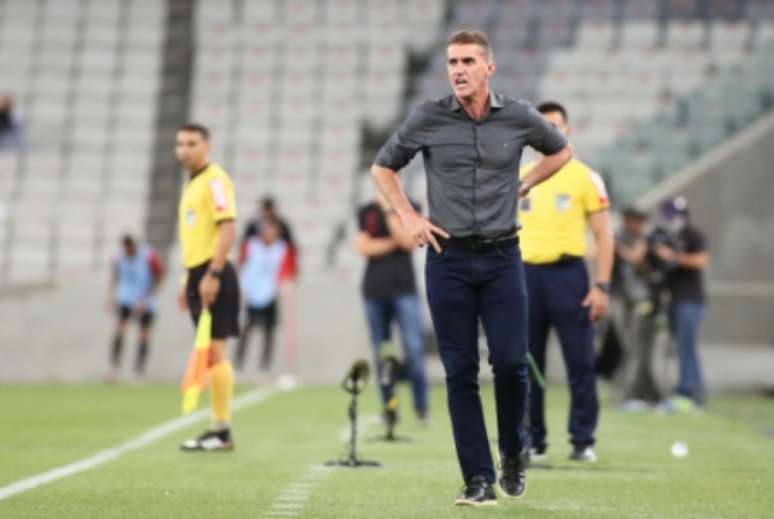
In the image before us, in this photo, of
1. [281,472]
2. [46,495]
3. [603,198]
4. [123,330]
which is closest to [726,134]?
[123,330]

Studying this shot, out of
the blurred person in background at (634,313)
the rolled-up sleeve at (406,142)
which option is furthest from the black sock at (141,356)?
the rolled-up sleeve at (406,142)

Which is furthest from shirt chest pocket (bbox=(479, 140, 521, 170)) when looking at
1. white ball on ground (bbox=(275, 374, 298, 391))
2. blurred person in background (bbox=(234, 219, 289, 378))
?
blurred person in background (bbox=(234, 219, 289, 378))

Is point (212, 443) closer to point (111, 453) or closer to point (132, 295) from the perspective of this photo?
point (111, 453)

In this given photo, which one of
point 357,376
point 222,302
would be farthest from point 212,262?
point 357,376

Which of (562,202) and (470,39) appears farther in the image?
(562,202)

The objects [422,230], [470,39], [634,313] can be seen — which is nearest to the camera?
[470,39]

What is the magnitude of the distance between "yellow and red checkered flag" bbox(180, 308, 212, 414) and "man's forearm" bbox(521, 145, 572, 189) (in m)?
3.25

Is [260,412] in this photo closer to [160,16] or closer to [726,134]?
[726,134]

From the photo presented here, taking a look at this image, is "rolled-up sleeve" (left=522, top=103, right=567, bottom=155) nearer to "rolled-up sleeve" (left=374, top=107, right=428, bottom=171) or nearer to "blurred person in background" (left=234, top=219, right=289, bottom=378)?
"rolled-up sleeve" (left=374, top=107, right=428, bottom=171)

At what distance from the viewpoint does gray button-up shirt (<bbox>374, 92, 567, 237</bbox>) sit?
7.93m

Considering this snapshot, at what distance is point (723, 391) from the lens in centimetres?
2011

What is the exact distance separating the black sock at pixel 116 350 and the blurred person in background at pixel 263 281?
136 centimetres

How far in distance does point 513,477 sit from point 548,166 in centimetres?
139

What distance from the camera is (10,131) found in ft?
93.6
